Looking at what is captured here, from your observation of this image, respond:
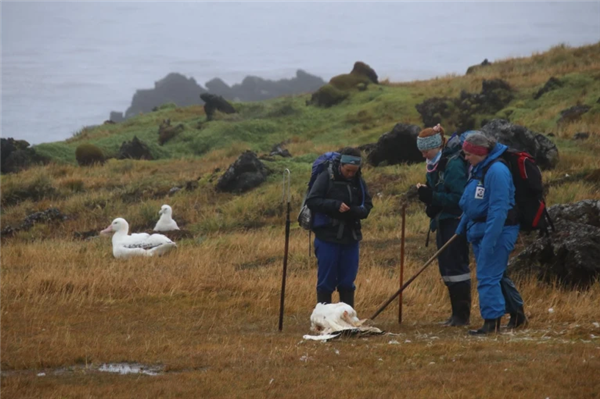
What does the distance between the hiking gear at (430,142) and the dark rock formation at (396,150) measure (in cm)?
1450

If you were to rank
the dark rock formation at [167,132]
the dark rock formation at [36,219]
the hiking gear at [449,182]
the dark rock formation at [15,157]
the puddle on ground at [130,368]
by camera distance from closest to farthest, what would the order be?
the puddle on ground at [130,368] → the hiking gear at [449,182] → the dark rock formation at [36,219] → the dark rock formation at [15,157] → the dark rock formation at [167,132]

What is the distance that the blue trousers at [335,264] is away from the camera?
969 cm

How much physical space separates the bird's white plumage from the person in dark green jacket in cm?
114

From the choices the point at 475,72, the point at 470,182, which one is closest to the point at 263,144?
the point at 475,72

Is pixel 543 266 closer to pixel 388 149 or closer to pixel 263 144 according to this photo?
pixel 388 149

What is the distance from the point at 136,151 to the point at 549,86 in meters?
15.4

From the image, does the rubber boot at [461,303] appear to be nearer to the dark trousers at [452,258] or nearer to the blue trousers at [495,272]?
the dark trousers at [452,258]

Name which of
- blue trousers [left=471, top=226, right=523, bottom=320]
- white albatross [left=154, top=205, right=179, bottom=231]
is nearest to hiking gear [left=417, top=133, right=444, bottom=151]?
blue trousers [left=471, top=226, right=523, bottom=320]

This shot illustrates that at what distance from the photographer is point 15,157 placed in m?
33.4

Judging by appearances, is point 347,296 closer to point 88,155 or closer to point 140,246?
point 140,246

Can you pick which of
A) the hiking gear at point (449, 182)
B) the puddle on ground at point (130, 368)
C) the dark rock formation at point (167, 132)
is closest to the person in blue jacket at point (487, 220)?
the hiking gear at point (449, 182)

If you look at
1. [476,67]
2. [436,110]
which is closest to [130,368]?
[436,110]

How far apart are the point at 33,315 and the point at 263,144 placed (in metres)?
25.6

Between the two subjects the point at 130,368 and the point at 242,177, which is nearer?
the point at 130,368
